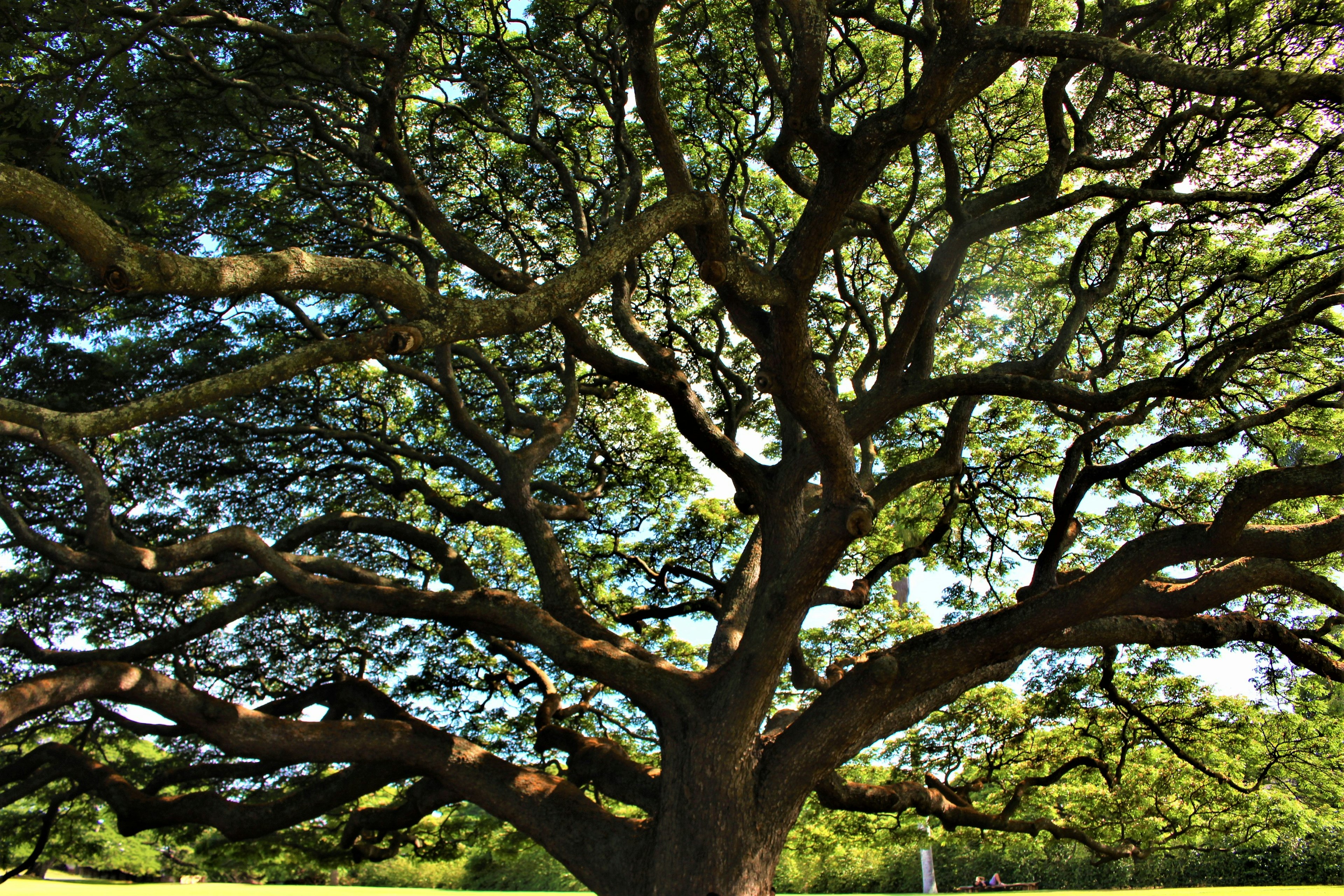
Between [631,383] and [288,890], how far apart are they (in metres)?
20.5

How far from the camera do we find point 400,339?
138 inches

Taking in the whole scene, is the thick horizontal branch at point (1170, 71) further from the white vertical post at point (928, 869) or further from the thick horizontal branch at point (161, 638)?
the white vertical post at point (928, 869)

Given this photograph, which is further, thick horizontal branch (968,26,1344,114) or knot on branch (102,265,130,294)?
thick horizontal branch (968,26,1344,114)

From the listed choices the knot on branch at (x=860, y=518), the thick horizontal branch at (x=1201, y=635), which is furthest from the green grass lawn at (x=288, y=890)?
the knot on branch at (x=860, y=518)

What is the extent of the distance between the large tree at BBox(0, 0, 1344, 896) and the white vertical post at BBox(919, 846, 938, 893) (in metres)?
9.50

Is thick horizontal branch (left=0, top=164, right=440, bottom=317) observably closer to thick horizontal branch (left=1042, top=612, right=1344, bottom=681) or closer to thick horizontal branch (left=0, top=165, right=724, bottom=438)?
thick horizontal branch (left=0, top=165, right=724, bottom=438)

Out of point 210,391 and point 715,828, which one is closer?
point 210,391

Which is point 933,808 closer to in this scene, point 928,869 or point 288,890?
point 928,869

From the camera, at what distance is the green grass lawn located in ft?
48.5

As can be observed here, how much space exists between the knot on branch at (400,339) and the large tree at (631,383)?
1 centimetres

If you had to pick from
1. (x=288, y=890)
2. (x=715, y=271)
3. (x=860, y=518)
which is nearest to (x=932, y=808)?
(x=860, y=518)

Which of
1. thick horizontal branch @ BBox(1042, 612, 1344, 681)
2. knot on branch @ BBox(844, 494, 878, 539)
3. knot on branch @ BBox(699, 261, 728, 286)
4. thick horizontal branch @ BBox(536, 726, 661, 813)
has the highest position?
knot on branch @ BBox(699, 261, 728, 286)

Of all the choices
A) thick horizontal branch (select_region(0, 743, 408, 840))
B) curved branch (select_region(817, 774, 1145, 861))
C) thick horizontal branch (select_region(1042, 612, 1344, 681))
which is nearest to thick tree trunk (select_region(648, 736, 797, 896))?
curved branch (select_region(817, 774, 1145, 861))

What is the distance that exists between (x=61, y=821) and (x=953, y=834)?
13742 millimetres
